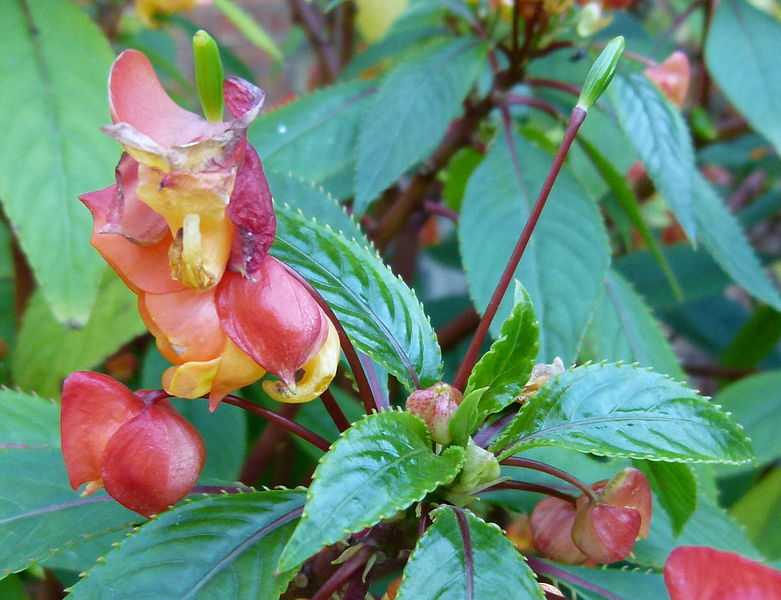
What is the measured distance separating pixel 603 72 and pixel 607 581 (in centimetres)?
33

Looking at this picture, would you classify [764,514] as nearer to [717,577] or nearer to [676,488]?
[676,488]

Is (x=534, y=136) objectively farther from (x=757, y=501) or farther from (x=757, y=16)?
(x=757, y=501)

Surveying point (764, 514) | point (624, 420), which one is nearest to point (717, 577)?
point (624, 420)

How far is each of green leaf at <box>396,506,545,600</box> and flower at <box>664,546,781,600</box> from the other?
0.29 feet

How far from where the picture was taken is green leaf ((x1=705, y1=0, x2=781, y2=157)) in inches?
36.3

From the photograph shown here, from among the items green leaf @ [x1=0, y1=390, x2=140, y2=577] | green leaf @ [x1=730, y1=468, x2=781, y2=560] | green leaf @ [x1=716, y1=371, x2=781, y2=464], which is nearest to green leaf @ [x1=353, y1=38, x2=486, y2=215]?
green leaf @ [x1=0, y1=390, x2=140, y2=577]

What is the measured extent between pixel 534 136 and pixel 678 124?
0.23 m

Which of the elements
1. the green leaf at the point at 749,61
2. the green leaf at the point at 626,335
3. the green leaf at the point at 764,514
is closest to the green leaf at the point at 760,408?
the green leaf at the point at 764,514

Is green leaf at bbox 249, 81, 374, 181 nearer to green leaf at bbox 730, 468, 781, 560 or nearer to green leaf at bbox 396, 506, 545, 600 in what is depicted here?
green leaf at bbox 396, 506, 545, 600

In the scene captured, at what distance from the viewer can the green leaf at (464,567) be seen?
14.8 inches

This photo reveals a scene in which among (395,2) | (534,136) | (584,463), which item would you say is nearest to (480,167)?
(534,136)

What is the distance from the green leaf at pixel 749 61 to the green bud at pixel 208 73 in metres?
0.74

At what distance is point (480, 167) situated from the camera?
2.70 feet

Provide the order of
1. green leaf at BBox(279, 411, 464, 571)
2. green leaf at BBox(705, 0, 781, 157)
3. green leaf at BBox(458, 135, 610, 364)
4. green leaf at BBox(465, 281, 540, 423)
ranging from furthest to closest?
green leaf at BBox(705, 0, 781, 157) → green leaf at BBox(458, 135, 610, 364) → green leaf at BBox(465, 281, 540, 423) → green leaf at BBox(279, 411, 464, 571)
